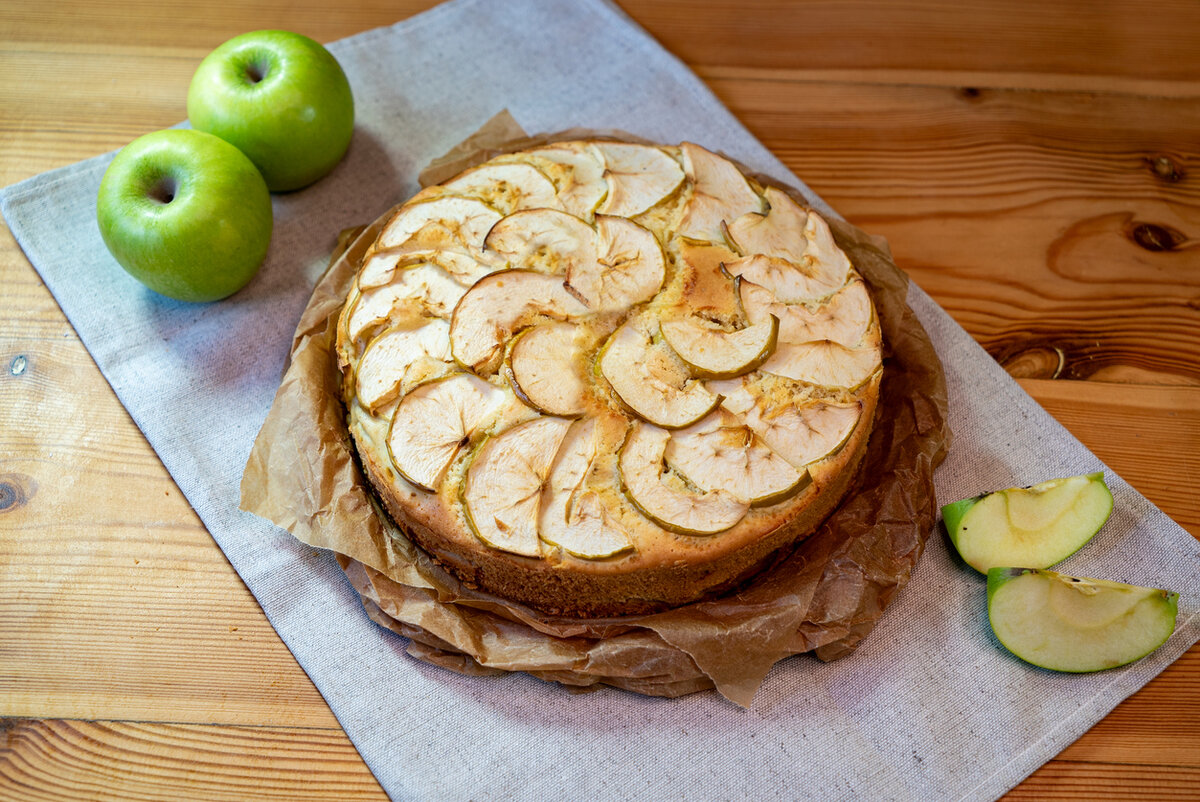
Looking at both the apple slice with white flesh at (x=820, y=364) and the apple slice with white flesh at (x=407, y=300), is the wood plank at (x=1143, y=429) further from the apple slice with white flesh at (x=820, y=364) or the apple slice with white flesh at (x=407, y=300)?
the apple slice with white flesh at (x=407, y=300)

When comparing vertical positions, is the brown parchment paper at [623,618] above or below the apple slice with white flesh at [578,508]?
below

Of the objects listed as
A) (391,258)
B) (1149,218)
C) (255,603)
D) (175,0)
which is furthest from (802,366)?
(175,0)

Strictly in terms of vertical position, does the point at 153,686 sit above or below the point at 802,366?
below

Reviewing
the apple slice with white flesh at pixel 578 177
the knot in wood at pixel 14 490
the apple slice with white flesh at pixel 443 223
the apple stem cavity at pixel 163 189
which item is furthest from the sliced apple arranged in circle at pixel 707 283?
the knot in wood at pixel 14 490

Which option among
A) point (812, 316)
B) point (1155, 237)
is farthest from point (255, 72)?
point (1155, 237)

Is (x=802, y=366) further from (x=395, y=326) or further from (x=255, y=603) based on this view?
(x=255, y=603)

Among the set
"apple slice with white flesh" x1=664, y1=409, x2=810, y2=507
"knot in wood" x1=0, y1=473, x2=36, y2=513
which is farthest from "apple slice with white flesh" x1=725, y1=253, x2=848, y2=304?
"knot in wood" x1=0, y1=473, x2=36, y2=513
